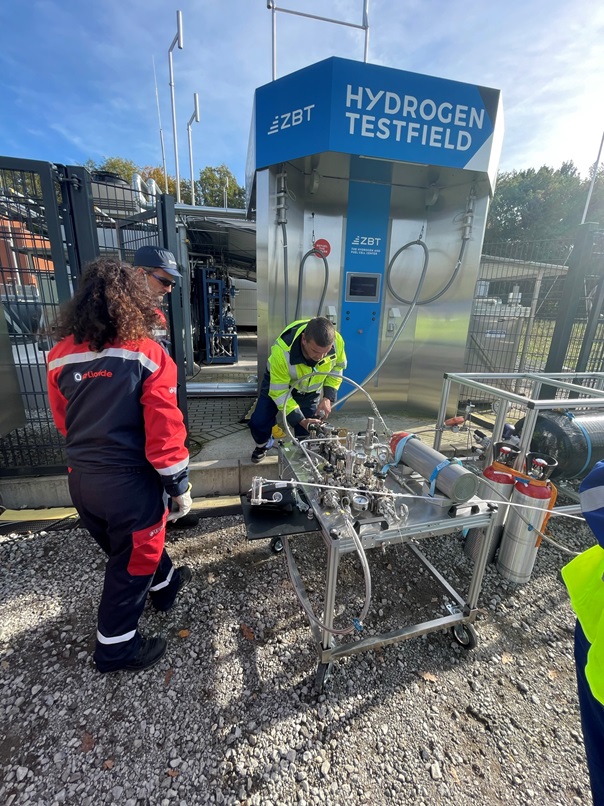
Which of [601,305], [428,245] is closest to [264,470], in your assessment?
[428,245]

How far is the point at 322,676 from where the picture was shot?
1702 mm

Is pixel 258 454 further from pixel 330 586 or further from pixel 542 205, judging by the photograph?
pixel 542 205

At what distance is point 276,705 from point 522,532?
1.80 metres

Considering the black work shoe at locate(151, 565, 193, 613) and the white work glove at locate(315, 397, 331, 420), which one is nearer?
the black work shoe at locate(151, 565, 193, 613)

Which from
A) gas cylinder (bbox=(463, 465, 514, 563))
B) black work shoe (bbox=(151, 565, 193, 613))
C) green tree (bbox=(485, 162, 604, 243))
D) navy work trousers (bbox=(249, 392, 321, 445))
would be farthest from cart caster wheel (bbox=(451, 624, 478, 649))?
green tree (bbox=(485, 162, 604, 243))

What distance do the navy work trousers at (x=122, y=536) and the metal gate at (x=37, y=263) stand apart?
5.32 feet

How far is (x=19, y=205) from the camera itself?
9.08 ft

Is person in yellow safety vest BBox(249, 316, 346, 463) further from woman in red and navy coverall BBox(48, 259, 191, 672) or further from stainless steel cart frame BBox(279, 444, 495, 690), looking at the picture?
woman in red and navy coverall BBox(48, 259, 191, 672)

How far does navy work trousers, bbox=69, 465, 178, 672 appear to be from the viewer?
5.16 feet

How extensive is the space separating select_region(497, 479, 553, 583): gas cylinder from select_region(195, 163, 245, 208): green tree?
87.5 ft

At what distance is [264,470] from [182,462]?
1.73 metres

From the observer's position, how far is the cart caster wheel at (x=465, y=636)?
192 cm

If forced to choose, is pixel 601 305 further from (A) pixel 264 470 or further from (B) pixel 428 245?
(A) pixel 264 470


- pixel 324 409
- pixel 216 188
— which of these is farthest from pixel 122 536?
pixel 216 188
